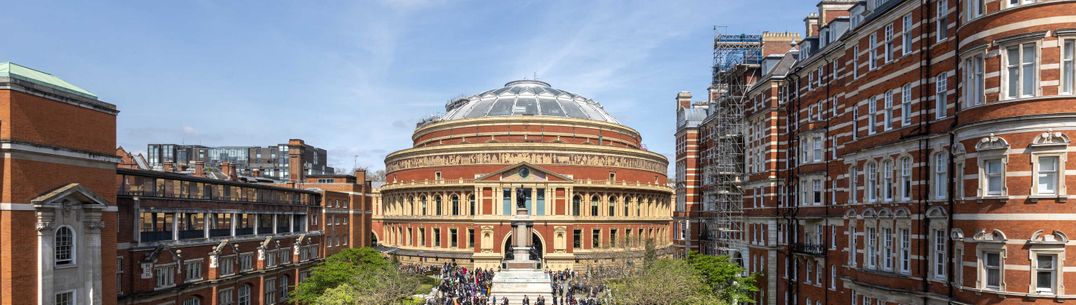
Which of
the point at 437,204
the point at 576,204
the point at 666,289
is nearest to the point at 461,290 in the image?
the point at 666,289

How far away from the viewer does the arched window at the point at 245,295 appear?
5505cm

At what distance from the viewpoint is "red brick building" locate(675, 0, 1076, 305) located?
21.9m

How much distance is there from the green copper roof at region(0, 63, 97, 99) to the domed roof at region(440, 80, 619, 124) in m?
64.8

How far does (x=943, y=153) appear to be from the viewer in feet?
84.6

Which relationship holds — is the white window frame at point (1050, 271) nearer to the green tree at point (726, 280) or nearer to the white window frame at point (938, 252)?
the white window frame at point (938, 252)

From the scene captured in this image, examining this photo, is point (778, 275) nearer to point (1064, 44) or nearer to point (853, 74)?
point (853, 74)

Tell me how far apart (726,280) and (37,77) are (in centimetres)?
4123

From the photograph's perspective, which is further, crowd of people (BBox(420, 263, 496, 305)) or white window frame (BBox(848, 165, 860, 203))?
crowd of people (BBox(420, 263, 496, 305))

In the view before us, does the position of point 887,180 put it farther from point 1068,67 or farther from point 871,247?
point 1068,67

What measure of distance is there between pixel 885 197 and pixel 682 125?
42.1 metres

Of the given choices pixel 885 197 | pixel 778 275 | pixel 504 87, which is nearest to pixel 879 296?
pixel 885 197

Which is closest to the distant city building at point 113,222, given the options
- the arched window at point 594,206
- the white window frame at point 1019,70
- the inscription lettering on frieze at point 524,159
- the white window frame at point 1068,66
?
the inscription lettering on frieze at point 524,159

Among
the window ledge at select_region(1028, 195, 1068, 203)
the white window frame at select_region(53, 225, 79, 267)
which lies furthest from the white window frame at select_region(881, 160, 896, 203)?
the white window frame at select_region(53, 225, 79, 267)

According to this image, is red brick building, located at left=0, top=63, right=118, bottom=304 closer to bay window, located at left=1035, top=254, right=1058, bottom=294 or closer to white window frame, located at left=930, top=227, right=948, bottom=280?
white window frame, located at left=930, top=227, right=948, bottom=280
